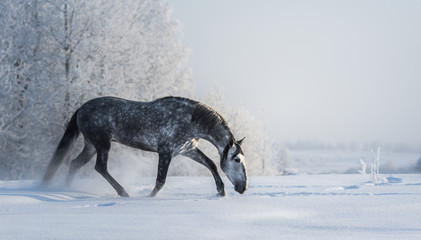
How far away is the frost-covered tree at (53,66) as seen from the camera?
13.7 metres

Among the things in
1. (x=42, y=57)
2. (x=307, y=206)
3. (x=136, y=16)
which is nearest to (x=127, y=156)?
(x=42, y=57)

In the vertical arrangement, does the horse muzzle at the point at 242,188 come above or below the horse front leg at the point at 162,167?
below

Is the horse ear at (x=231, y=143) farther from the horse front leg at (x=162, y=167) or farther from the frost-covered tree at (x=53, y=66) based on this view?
the frost-covered tree at (x=53, y=66)

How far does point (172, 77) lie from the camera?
17.9 metres

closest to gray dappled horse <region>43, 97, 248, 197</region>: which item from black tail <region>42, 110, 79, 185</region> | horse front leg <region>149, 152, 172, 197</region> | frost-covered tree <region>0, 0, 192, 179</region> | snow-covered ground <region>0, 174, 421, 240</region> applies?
horse front leg <region>149, 152, 172, 197</region>

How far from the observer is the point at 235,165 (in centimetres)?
608

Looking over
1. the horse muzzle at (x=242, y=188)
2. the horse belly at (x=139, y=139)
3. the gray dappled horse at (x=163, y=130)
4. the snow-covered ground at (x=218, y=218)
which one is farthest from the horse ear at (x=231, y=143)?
the horse belly at (x=139, y=139)

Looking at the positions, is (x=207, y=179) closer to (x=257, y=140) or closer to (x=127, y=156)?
(x=127, y=156)

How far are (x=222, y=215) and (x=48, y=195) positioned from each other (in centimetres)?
300

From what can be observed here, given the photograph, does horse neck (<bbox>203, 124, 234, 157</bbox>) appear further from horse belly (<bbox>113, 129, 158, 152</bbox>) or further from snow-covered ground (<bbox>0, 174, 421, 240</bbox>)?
snow-covered ground (<bbox>0, 174, 421, 240</bbox>)

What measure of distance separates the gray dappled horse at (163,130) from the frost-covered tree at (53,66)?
23.8 ft

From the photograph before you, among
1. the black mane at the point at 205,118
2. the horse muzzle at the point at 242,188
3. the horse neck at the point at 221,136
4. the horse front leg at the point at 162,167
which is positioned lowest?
the horse muzzle at the point at 242,188

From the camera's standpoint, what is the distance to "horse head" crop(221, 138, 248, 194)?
238 inches

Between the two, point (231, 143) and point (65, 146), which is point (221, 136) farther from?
point (65, 146)
